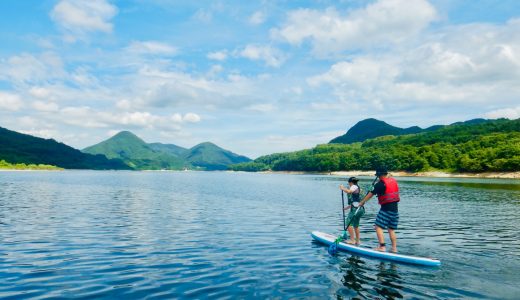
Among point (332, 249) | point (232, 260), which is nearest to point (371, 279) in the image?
point (332, 249)

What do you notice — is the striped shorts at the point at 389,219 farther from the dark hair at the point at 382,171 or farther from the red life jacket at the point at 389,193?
the dark hair at the point at 382,171

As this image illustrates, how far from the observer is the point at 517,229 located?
29141 millimetres

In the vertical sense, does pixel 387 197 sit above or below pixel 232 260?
above

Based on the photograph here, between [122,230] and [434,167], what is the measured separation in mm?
201575

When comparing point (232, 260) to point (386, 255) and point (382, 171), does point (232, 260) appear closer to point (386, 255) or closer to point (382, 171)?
point (386, 255)

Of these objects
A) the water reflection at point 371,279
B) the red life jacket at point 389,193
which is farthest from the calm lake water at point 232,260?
the red life jacket at point 389,193

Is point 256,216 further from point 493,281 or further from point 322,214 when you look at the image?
point 493,281

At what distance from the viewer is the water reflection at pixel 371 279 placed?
528 inches

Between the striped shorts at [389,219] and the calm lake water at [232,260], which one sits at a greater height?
the striped shorts at [389,219]

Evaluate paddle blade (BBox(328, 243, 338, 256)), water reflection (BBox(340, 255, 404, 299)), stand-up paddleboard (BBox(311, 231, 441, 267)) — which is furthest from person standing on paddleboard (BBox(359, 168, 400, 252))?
paddle blade (BBox(328, 243, 338, 256))

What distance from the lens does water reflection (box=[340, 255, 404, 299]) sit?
1342cm

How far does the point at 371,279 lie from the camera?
1516cm

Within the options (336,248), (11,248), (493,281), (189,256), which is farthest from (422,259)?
(11,248)

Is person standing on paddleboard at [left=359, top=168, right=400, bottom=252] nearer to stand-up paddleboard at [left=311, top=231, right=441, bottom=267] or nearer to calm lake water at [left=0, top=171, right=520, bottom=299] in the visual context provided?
stand-up paddleboard at [left=311, top=231, right=441, bottom=267]
